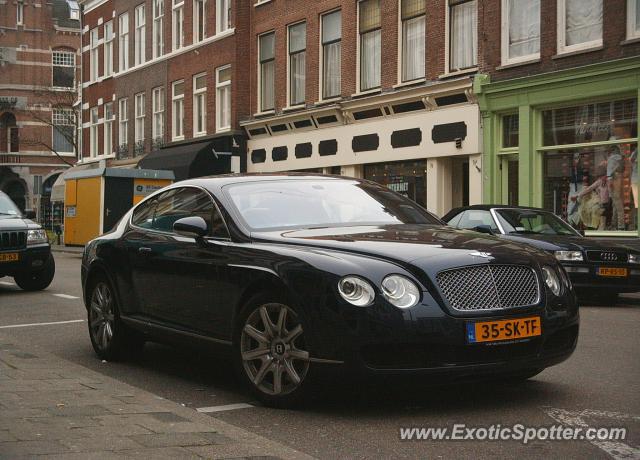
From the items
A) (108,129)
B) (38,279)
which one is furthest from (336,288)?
(108,129)

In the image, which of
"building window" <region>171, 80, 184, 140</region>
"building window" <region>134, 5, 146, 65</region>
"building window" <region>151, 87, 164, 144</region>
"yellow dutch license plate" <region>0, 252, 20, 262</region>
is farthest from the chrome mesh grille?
"building window" <region>134, 5, 146, 65</region>

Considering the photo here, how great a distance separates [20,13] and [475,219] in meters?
58.7

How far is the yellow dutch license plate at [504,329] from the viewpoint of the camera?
525cm

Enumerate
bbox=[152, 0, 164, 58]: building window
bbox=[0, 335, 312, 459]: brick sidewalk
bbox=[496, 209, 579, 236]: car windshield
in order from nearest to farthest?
1. bbox=[0, 335, 312, 459]: brick sidewalk
2. bbox=[496, 209, 579, 236]: car windshield
3. bbox=[152, 0, 164, 58]: building window

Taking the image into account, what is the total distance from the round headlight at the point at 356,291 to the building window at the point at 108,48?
131 ft

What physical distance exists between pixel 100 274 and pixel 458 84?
1530 cm

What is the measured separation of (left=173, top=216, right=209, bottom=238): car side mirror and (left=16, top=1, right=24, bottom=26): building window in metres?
64.1

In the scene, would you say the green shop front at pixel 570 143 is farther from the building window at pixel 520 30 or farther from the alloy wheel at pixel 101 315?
the alloy wheel at pixel 101 315

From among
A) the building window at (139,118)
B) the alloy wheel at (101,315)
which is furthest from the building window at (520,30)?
the building window at (139,118)

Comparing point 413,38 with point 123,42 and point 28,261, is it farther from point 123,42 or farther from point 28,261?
point 123,42

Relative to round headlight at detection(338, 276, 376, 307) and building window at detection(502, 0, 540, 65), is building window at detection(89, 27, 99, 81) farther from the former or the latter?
round headlight at detection(338, 276, 376, 307)

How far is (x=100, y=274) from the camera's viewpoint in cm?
792

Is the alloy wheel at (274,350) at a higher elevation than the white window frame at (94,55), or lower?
lower

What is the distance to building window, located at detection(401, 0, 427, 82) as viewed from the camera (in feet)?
76.3
